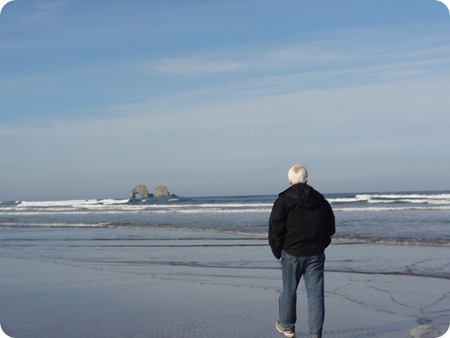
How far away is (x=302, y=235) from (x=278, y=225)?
26 centimetres

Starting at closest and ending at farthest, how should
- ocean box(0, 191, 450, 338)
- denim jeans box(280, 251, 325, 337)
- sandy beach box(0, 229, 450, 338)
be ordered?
denim jeans box(280, 251, 325, 337) < sandy beach box(0, 229, 450, 338) < ocean box(0, 191, 450, 338)

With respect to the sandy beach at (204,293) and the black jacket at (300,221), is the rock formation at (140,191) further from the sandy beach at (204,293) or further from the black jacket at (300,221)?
the black jacket at (300,221)

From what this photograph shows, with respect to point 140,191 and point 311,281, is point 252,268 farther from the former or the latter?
point 140,191

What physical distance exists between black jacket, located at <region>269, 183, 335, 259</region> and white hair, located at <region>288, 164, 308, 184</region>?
0.05 m

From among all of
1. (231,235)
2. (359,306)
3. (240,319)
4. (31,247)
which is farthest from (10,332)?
(231,235)

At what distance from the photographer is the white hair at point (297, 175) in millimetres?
6662

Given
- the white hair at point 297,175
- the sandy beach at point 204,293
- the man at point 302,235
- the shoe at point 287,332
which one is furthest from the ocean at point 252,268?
the white hair at point 297,175

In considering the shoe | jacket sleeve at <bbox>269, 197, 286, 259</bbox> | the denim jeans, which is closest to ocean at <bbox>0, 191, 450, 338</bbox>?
the shoe

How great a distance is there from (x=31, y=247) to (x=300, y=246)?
13.5 metres

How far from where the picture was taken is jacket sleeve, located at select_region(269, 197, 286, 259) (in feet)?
21.5

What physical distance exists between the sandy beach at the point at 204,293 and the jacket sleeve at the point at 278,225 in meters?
1.20

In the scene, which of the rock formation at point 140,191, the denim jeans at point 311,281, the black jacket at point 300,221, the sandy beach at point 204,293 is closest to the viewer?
the black jacket at point 300,221

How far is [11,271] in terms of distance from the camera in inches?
496

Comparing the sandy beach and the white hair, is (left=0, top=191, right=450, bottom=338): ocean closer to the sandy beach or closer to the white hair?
the sandy beach
